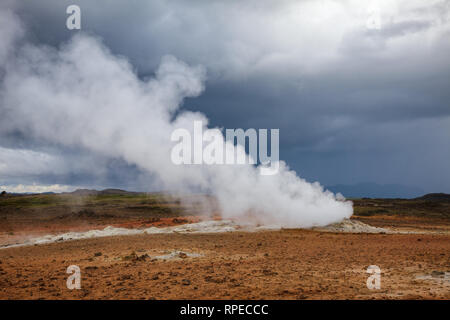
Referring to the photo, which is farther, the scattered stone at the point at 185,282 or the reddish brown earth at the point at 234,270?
the scattered stone at the point at 185,282

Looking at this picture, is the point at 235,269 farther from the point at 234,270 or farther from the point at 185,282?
the point at 185,282

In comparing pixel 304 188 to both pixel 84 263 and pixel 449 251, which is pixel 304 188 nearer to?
pixel 449 251

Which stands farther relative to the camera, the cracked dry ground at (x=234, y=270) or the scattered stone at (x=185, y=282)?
the scattered stone at (x=185, y=282)

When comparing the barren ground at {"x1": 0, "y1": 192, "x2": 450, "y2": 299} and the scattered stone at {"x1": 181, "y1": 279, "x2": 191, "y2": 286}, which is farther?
the scattered stone at {"x1": 181, "y1": 279, "x2": 191, "y2": 286}

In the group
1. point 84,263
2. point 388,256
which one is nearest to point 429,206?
point 388,256

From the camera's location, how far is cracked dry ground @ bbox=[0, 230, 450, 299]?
12.8 meters

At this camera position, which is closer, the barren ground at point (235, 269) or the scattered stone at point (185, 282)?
the barren ground at point (235, 269)

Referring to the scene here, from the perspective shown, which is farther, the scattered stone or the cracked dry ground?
the scattered stone

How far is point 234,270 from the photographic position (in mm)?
16750

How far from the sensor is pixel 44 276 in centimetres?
1619

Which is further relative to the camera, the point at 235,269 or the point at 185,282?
the point at 235,269

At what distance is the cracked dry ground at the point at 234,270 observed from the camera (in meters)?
12.8

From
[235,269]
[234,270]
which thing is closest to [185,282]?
[234,270]
